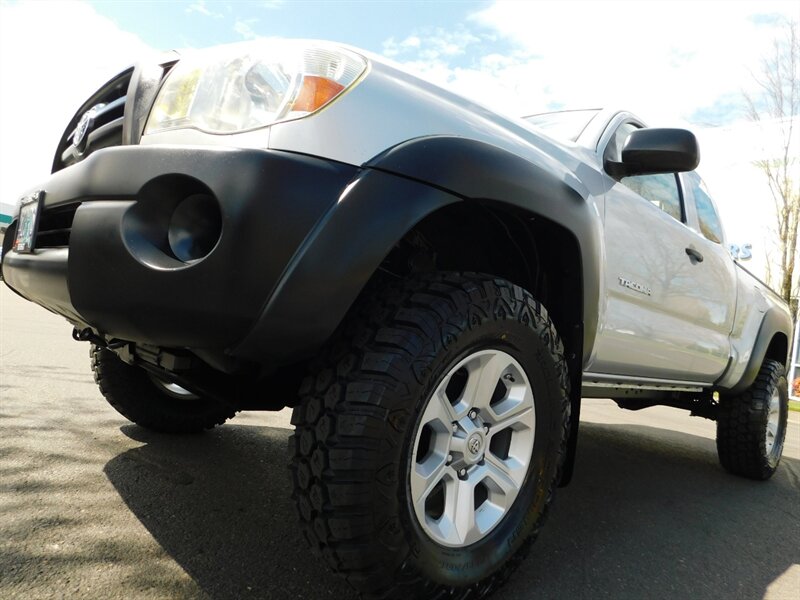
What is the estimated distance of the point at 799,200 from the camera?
40.8ft

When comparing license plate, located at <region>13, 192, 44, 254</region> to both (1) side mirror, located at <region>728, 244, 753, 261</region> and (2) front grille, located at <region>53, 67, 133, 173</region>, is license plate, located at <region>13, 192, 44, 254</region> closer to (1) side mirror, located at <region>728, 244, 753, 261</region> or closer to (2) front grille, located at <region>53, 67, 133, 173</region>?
(2) front grille, located at <region>53, 67, 133, 173</region>

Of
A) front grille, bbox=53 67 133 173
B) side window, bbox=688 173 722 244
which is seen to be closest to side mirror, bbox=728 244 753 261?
side window, bbox=688 173 722 244

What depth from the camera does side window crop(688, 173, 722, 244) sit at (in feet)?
11.2

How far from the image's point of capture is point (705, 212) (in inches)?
140

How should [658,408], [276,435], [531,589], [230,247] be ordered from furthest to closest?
1. [658,408]
2. [276,435]
3. [531,589]
4. [230,247]

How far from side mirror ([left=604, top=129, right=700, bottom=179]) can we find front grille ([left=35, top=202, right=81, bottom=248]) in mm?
1938

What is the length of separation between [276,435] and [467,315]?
213 cm

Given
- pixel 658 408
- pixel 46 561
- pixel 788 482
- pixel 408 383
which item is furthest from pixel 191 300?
pixel 658 408

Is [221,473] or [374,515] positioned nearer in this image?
[374,515]

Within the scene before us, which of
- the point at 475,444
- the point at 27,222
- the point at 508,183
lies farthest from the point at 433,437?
the point at 27,222

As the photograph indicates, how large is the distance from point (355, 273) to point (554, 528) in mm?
1665

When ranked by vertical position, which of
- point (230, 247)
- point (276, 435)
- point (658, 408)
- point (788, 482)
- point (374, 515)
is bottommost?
point (658, 408)

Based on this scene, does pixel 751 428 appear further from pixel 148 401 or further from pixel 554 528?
pixel 148 401

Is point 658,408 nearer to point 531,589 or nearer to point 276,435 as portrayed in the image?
Result: point 276,435
